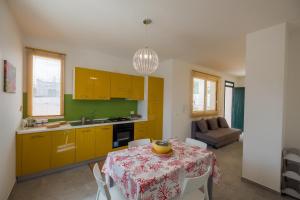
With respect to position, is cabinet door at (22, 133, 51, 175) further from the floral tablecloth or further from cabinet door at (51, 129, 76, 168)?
the floral tablecloth

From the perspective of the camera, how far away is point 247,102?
250cm

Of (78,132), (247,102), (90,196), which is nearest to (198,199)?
(90,196)

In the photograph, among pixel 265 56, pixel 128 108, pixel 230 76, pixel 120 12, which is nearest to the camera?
pixel 120 12

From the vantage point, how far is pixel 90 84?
323 cm

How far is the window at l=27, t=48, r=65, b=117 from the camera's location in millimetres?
2806

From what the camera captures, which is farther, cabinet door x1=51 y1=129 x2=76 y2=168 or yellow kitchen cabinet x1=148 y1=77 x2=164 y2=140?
yellow kitchen cabinet x1=148 y1=77 x2=164 y2=140

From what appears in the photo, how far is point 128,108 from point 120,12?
2.73 metres

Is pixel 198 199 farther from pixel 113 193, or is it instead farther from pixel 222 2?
pixel 222 2

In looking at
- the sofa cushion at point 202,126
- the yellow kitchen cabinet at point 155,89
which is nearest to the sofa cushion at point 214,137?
the sofa cushion at point 202,126

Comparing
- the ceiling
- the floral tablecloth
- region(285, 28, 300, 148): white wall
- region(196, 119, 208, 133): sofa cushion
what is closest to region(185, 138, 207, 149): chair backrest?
the floral tablecloth

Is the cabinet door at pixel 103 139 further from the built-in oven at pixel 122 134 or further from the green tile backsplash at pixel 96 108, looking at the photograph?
the green tile backsplash at pixel 96 108

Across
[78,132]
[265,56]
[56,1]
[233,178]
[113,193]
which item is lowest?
[233,178]

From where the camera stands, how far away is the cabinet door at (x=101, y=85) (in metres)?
3.31

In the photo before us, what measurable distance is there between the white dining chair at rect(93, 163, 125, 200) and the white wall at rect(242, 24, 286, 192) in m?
2.29
